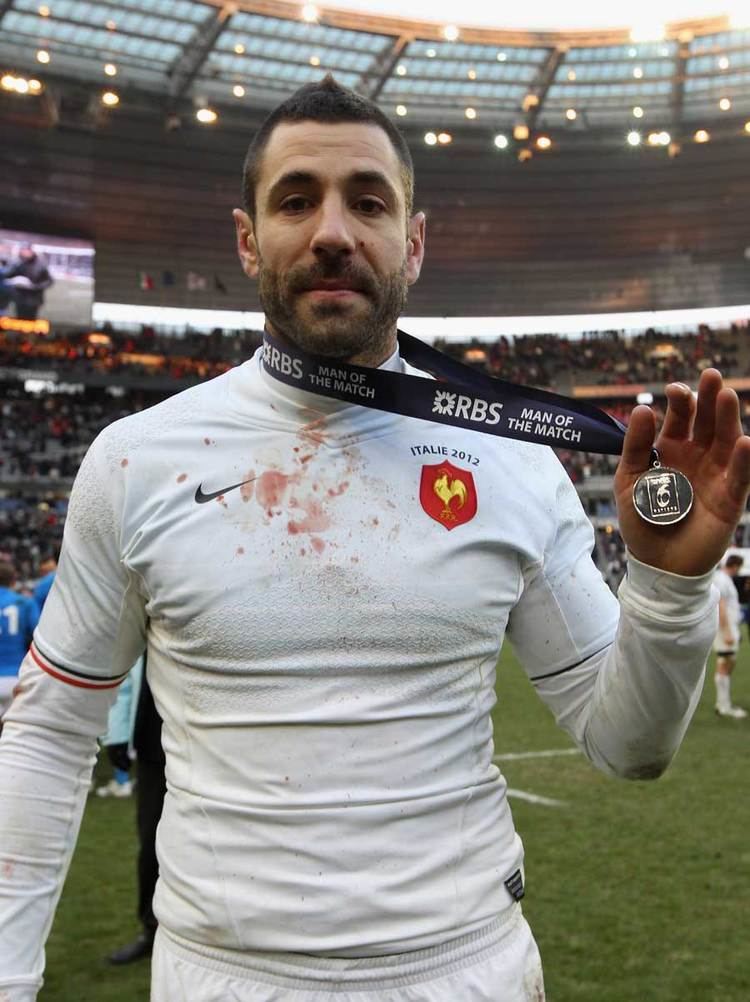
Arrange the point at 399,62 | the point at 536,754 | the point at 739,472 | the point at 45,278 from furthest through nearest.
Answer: the point at 45,278, the point at 399,62, the point at 536,754, the point at 739,472

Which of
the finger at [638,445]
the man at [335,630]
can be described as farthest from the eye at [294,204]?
the finger at [638,445]

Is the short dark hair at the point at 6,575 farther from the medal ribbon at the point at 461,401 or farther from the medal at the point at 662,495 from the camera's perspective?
the medal at the point at 662,495

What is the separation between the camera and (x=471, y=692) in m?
1.65

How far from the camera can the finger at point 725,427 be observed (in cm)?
143

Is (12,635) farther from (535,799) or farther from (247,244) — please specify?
(247,244)

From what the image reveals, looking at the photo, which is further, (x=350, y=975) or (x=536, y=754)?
(x=536, y=754)

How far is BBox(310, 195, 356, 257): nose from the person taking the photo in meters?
1.62

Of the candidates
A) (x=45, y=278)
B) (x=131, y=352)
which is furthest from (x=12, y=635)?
(x=131, y=352)

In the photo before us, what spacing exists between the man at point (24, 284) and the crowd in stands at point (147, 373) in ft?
11.4

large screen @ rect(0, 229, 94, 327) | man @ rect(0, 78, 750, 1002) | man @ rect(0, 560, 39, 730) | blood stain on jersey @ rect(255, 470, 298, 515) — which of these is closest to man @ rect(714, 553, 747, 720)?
man @ rect(0, 560, 39, 730)

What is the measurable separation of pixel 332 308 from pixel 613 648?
727mm

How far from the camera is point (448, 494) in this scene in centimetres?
171

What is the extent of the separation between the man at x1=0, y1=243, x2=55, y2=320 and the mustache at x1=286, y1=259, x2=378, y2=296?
36568mm

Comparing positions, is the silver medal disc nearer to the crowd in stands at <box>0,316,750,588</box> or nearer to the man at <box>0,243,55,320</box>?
the crowd in stands at <box>0,316,750,588</box>
